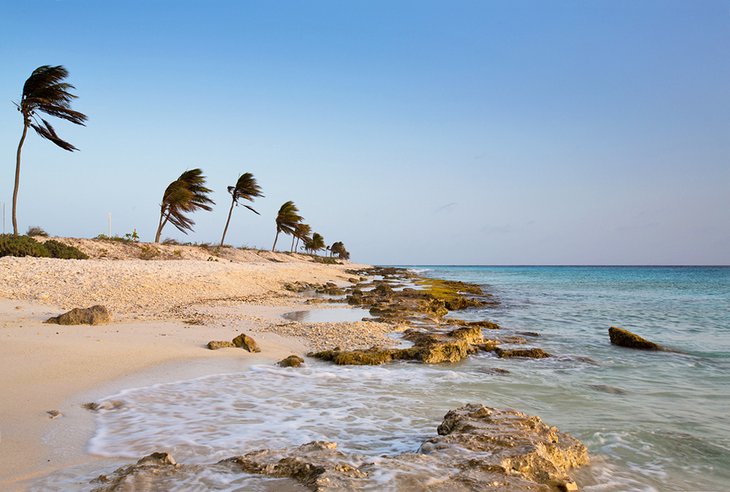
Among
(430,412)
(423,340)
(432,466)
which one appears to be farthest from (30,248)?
(432,466)

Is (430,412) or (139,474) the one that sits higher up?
(139,474)

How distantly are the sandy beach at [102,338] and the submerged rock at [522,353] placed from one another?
2.44m

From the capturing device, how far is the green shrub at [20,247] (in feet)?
49.6

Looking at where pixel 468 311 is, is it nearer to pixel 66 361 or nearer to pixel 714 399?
pixel 714 399

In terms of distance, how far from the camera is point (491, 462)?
3.22 m

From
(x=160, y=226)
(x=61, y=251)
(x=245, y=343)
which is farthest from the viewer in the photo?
(x=160, y=226)

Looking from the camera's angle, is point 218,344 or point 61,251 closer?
point 218,344

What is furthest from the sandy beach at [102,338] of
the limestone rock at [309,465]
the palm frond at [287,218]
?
the palm frond at [287,218]

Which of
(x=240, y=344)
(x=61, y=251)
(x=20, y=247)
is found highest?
(x=20, y=247)

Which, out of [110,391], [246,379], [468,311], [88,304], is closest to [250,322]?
[88,304]

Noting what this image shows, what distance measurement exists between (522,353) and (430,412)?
464 centimetres

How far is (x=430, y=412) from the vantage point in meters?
5.04

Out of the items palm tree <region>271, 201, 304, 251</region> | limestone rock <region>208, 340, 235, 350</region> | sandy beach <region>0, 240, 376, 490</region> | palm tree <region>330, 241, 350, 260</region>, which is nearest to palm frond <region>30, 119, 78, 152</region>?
sandy beach <region>0, 240, 376, 490</region>

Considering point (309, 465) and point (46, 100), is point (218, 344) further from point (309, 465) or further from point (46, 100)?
point (46, 100)
